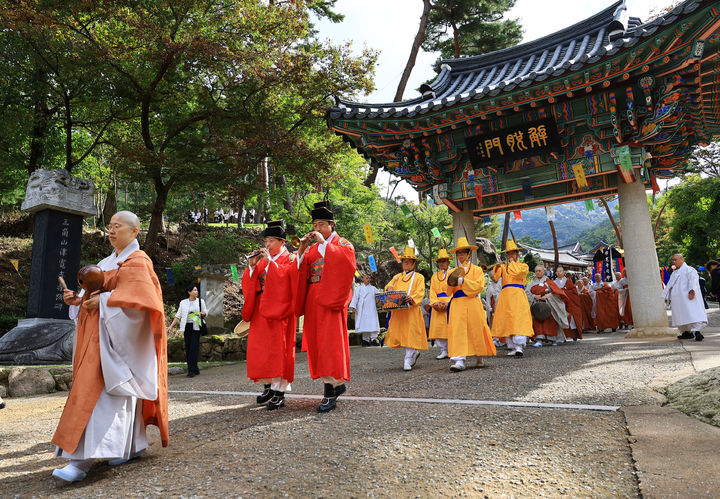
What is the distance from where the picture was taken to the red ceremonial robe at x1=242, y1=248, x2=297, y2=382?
15.2 feet

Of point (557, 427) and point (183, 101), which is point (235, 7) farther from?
point (557, 427)

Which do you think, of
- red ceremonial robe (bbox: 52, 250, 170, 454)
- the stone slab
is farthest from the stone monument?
the stone slab

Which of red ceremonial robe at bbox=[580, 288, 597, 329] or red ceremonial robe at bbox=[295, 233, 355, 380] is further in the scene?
red ceremonial robe at bbox=[580, 288, 597, 329]

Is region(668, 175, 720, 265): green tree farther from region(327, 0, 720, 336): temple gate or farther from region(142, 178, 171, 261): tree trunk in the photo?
region(142, 178, 171, 261): tree trunk

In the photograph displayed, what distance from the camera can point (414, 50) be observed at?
1936 cm

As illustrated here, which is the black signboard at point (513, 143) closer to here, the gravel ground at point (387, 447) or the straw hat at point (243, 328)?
the gravel ground at point (387, 447)

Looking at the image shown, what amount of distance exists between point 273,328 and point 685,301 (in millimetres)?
8343

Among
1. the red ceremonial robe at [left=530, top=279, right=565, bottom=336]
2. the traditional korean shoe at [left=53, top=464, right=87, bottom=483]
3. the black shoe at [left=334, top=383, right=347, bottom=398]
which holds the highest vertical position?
the red ceremonial robe at [left=530, top=279, right=565, bottom=336]

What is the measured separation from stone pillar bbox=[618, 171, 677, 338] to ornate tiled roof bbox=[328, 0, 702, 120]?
115 inches

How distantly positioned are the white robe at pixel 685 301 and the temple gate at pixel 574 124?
506 millimetres

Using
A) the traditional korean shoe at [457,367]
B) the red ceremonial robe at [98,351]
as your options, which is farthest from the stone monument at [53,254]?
the traditional korean shoe at [457,367]

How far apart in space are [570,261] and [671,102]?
3899 cm

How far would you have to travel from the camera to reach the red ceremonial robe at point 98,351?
114 inches

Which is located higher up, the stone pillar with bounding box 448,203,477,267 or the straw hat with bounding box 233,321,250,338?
the stone pillar with bounding box 448,203,477,267
